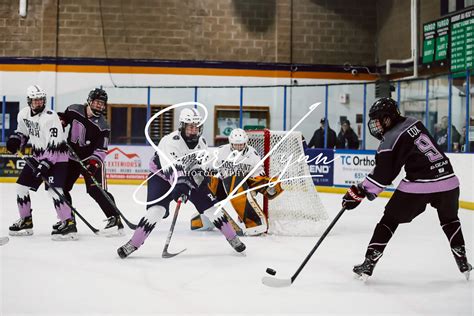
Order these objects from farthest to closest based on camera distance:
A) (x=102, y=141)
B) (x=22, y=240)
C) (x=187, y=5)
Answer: (x=187, y=5)
(x=102, y=141)
(x=22, y=240)

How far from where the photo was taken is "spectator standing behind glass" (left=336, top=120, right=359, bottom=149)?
11.3 m

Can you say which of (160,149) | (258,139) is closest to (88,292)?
(160,149)

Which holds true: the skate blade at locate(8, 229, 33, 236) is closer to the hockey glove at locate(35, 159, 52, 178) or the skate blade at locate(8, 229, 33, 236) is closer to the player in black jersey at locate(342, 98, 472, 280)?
the hockey glove at locate(35, 159, 52, 178)

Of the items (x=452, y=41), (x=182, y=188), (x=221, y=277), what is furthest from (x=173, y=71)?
(x=221, y=277)

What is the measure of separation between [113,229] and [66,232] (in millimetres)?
450

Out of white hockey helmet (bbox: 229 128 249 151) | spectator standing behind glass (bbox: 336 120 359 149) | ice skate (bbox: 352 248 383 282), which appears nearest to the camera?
ice skate (bbox: 352 248 383 282)

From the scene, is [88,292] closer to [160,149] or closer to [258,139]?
[160,149]

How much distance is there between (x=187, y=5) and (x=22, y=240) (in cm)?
937

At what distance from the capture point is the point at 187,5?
13844mm

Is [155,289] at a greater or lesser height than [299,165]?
lesser

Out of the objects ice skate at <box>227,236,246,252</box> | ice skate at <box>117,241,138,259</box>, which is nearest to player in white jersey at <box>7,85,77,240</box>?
ice skate at <box>117,241,138,259</box>

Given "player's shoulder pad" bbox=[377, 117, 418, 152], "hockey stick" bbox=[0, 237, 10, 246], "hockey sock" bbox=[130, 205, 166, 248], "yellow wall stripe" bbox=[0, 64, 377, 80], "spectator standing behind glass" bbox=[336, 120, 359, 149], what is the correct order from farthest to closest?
1. "yellow wall stripe" bbox=[0, 64, 377, 80]
2. "spectator standing behind glass" bbox=[336, 120, 359, 149]
3. "hockey stick" bbox=[0, 237, 10, 246]
4. "hockey sock" bbox=[130, 205, 166, 248]
5. "player's shoulder pad" bbox=[377, 117, 418, 152]

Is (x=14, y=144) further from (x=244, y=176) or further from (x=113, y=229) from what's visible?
(x=244, y=176)

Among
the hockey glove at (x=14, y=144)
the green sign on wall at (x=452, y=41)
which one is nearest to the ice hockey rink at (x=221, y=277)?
the hockey glove at (x=14, y=144)
